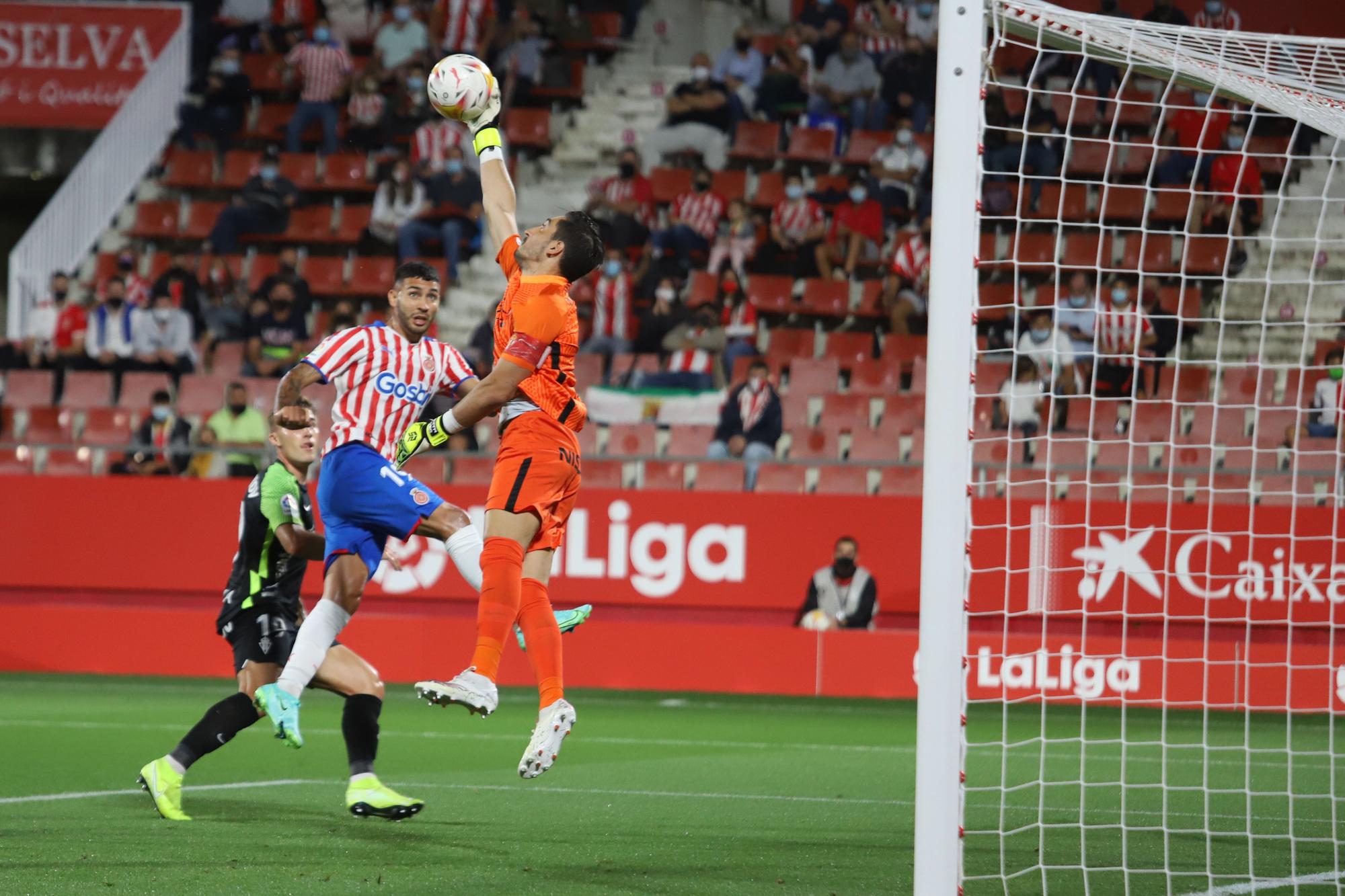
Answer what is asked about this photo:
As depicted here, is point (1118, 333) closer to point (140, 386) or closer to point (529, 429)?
point (529, 429)

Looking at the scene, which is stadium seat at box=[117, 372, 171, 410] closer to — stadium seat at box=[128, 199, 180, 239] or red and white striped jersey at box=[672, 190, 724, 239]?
stadium seat at box=[128, 199, 180, 239]

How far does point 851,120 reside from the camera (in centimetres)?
1803

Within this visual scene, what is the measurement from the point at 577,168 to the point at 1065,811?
13323 mm

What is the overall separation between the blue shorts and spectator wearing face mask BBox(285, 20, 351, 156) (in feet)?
43.1

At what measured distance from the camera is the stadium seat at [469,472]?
1380cm

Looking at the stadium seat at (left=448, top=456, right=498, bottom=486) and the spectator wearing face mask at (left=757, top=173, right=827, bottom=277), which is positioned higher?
the spectator wearing face mask at (left=757, top=173, right=827, bottom=277)

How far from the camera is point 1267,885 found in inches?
206

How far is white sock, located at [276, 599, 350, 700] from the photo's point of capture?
6.30 metres

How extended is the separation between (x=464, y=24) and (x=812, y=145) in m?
4.92

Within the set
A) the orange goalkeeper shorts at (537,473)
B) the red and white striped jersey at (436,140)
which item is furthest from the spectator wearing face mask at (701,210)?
the orange goalkeeper shorts at (537,473)

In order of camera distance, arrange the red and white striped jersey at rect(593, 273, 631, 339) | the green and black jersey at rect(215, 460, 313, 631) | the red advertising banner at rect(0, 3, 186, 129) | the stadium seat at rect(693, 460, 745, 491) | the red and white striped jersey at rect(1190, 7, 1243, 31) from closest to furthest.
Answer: the green and black jersey at rect(215, 460, 313, 631) → the stadium seat at rect(693, 460, 745, 491) → the red and white striped jersey at rect(593, 273, 631, 339) → the red and white striped jersey at rect(1190, 7, 1243, 31) → the red advertising banner at rect(0, 3, 186, 129)

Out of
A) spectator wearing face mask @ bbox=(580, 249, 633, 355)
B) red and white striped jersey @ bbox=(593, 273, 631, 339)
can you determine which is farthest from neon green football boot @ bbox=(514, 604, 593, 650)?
red and white striped jersey @ bbox=(593, 273, 631, 339)

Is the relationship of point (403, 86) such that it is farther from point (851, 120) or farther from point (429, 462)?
point (429, 462)

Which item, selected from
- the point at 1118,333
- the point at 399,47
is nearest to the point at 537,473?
the point at 1118,333
